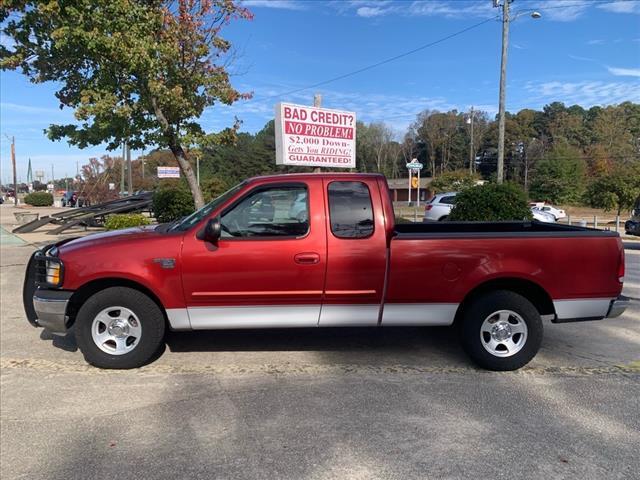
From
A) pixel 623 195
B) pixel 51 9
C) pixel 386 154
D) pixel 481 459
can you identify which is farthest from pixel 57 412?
pixel 386 154

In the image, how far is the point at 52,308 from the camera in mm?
4469

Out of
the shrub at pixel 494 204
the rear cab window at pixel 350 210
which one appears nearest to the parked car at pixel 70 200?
the shrub at pixel 494 204

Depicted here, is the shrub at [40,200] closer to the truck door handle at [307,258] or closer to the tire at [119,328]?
the tire at [119,328]

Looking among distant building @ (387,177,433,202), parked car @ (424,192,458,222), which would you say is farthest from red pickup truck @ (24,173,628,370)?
distant building @ (387,177,433,202)

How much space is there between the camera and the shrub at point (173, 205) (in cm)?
1639

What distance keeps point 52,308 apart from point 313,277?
2357 millimetres

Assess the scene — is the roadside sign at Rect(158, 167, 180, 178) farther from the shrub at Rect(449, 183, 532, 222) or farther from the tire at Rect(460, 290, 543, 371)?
the tire at Rect(460, 290, 543, 371)

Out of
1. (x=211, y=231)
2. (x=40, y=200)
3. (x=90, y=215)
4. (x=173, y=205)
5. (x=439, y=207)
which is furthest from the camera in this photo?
(x=40, y=200)

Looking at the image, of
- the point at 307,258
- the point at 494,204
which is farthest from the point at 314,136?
the point at 307,258

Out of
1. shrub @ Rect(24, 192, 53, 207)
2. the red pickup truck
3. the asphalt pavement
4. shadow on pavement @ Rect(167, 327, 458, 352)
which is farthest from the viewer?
shrub @ Rect(24, 192, 53, 207)

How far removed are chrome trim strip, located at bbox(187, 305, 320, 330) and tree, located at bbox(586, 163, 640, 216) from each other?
34246 mm

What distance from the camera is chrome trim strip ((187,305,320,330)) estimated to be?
4.54 meters

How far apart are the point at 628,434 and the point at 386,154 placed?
331ft

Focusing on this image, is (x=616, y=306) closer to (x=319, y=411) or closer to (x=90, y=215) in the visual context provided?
(x=319, y=411)
